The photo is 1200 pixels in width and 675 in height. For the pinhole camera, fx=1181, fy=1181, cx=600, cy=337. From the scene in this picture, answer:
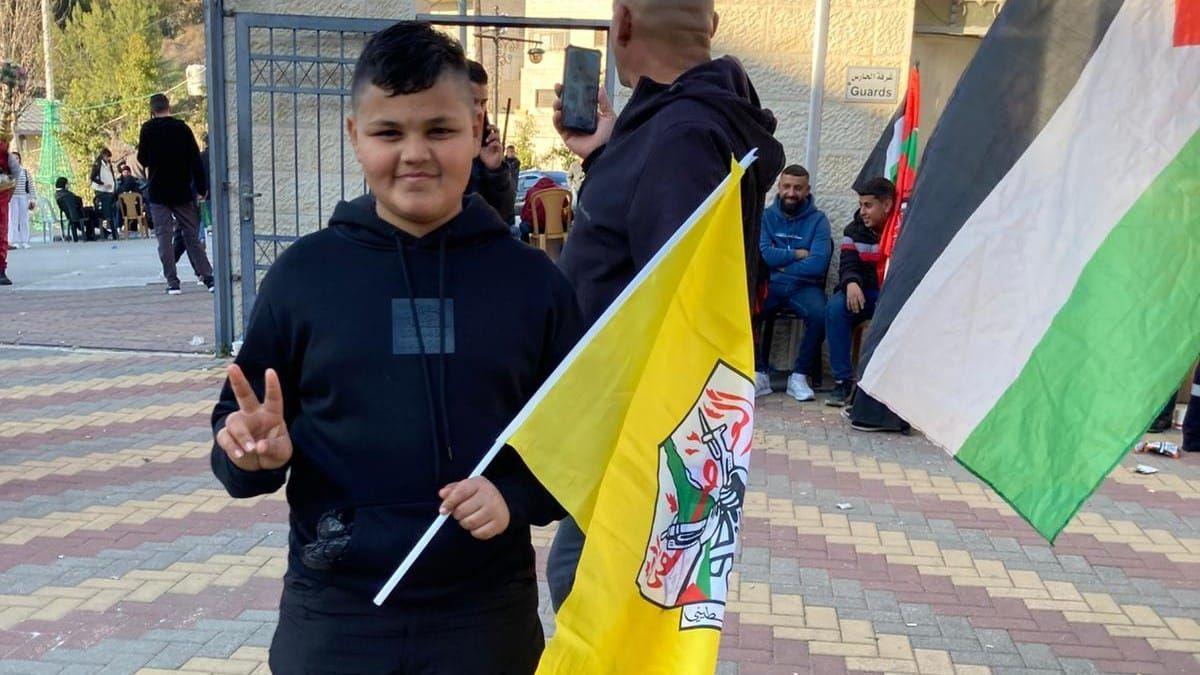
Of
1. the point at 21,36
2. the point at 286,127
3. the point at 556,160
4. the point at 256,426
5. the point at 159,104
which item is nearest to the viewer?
the point at 256,426

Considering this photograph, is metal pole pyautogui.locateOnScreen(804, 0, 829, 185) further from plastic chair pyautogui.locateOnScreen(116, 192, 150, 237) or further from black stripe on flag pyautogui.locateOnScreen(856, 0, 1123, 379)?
plastic chair pyautogui.locateOnScreen(116, 192, 150, 237)

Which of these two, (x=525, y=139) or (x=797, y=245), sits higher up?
(x=525, y=139)

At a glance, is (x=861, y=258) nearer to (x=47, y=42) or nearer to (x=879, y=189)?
(x=879, y=189)

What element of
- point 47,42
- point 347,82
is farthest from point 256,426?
point 47,42

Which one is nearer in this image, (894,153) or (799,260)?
(894,153)

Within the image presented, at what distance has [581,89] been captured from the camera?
332 centimetres

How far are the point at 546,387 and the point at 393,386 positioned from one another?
10.8 inches

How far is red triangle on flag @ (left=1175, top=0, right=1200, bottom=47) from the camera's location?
225 centimetres

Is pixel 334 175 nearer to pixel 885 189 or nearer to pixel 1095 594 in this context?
pixel 885 189

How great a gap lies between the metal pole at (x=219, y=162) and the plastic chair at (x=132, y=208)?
18530mm

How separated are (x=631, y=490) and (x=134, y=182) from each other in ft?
91.0

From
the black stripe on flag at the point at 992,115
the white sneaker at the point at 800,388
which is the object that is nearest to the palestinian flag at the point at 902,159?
the white sneaker at the point at 800,388

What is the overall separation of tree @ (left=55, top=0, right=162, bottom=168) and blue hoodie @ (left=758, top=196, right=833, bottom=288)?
30753 mm

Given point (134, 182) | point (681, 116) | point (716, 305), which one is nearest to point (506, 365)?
point (716, 305)
